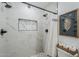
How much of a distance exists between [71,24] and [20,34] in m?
1.16

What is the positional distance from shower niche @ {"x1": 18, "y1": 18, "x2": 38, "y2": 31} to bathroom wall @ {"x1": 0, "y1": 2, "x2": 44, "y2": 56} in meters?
0.07

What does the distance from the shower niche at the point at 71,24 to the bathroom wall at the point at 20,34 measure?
864 mm

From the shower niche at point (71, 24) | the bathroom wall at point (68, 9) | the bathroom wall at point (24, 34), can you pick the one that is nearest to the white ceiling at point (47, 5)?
the bathroom wall at point (24, 34)

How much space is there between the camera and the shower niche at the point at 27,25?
6.77ft

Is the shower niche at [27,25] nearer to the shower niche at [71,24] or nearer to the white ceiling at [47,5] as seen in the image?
the white ceiling at [47,5]

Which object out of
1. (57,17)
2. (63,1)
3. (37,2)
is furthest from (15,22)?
(63,1)

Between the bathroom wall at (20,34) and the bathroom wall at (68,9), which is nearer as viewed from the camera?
the bathroom wall at (68,9)

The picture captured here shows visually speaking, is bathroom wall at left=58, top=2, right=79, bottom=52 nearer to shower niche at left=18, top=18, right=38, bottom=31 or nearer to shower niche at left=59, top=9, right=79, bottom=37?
shower niche at left=59, top=9, right=79, bottom=37

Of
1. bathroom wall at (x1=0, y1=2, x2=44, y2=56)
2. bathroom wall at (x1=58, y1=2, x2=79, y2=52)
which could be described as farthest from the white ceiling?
bathroom wall at (x1=58, y1=2, x2=79, y2=52)

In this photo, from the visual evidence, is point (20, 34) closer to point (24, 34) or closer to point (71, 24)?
point (24, 34)

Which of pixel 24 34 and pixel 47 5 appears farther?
pixel 47 5

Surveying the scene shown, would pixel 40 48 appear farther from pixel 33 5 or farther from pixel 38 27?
pixel 33 5

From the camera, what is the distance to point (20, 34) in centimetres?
208

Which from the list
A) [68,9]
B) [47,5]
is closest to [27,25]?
[47,5]
